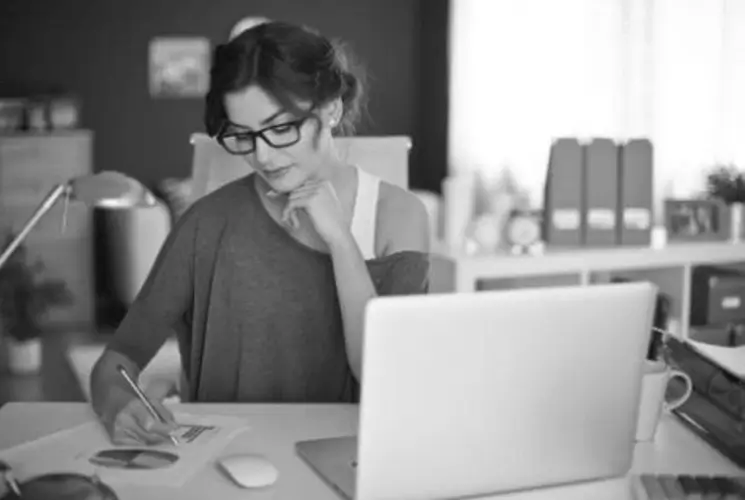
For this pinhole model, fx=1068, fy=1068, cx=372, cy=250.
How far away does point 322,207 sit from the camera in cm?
171

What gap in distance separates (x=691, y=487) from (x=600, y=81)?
399 cm

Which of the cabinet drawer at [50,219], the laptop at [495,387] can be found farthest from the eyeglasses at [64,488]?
the cabinet drawer at [50,219]

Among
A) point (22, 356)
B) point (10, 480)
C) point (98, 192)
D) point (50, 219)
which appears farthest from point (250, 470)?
point (50, 219)

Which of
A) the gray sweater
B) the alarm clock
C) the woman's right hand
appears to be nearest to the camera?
the woman's right hand

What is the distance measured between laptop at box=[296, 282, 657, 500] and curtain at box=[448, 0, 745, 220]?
3576 mm

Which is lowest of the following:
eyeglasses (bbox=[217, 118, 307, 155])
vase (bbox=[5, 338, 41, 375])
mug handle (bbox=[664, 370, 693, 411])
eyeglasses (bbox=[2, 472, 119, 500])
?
vase (bbox=[5, 338, 41, 375])

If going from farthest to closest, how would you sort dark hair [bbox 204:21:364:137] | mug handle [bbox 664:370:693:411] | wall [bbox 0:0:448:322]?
1. wall [bbox 0:0:448:322]
2. dark hair [bbox 204:21:364:137]
3. mug handle [bbox 664:370:693:411]

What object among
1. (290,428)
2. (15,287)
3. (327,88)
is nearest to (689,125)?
(15,287)

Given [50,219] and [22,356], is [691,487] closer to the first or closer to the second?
[22,356]

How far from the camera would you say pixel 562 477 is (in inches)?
50.5

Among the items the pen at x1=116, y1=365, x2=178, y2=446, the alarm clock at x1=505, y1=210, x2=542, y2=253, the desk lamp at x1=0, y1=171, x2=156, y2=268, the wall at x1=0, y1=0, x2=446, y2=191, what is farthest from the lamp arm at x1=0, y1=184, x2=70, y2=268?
the wall at x1=0, y1=0, x2=446, y2=191

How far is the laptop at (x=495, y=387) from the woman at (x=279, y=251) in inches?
23.0

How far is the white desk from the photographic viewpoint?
4.28ft

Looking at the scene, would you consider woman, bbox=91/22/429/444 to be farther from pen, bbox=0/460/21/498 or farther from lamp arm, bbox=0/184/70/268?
pen, bbox=0/460/21/498
